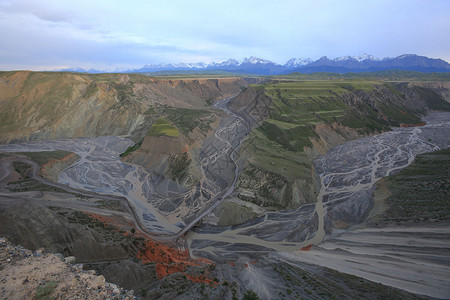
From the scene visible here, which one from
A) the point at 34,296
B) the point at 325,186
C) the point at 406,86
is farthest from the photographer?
the point at 406,86

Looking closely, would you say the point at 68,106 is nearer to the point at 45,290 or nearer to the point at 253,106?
the point at 253,106

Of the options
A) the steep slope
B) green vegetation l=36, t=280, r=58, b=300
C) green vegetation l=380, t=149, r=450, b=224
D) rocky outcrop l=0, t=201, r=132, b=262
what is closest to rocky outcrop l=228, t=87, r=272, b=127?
the steep slope

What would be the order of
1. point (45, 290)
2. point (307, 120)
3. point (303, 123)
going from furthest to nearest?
point (307, 120) < point (303, 123) < point (45, 290)

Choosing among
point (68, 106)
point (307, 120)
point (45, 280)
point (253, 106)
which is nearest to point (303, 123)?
point (307, 120)

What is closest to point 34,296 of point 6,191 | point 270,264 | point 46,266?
A: point 46,266

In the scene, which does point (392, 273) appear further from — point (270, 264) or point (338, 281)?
point (270, 264)

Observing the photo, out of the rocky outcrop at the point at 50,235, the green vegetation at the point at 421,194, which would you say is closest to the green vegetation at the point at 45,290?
the rocky outcrop at the point at 50,235
